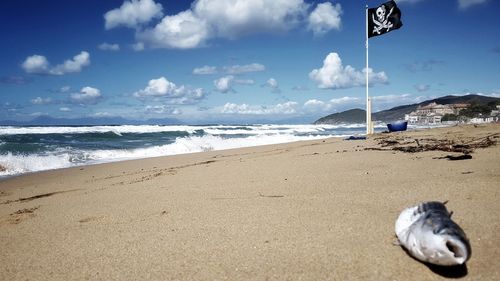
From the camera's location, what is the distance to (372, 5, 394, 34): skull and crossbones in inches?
571

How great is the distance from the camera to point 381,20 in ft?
48.2

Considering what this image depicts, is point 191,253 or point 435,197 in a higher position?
point 435,197

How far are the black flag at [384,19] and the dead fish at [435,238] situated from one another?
46.3ft

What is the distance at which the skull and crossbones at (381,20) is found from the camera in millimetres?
14492

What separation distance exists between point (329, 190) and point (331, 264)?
5.87 ft

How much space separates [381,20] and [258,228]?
14500mm

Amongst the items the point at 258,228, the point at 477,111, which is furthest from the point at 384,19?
the point at 477,111

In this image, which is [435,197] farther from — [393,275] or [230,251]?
[230,251]

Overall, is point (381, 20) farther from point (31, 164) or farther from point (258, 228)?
point (258, 228)

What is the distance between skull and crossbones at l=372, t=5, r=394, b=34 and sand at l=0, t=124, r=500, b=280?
37.1 feet

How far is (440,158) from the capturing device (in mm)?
5164

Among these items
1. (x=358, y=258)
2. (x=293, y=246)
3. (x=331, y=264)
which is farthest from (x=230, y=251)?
(x=358, y=258)

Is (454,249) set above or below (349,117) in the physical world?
below

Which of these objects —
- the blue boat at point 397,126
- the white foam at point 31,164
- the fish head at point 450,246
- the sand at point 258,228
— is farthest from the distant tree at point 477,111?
the fish head at point 450,246
